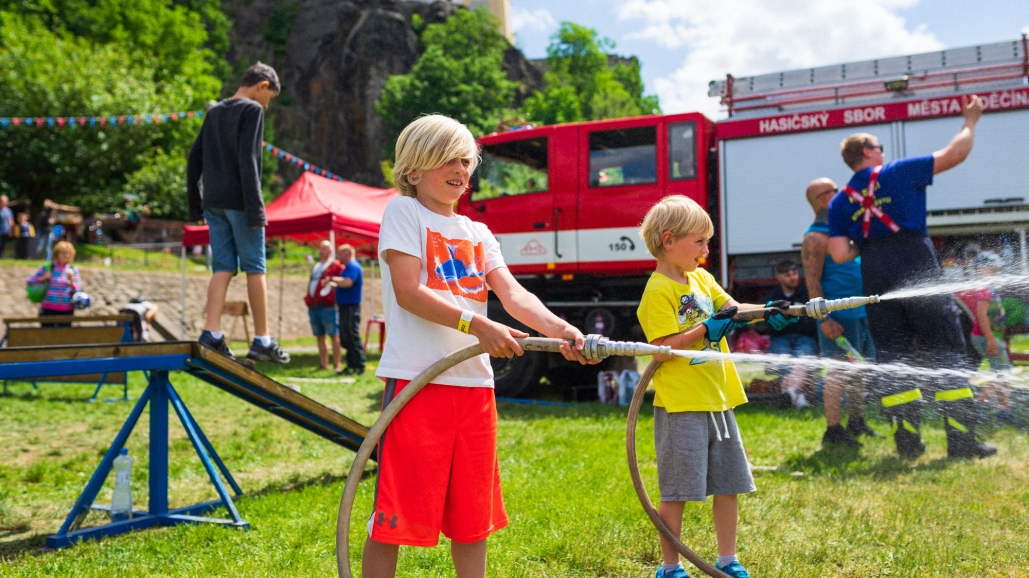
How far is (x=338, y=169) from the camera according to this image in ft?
213

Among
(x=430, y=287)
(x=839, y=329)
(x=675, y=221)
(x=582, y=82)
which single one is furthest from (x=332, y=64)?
(x=430, y=287)

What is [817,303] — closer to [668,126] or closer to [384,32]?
[668,126]

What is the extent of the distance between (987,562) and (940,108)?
19.2ft

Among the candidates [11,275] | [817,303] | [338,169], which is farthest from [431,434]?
[338,169]

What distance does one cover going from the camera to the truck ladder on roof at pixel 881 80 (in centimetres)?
826

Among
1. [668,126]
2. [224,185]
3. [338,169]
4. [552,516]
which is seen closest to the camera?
[552,516]

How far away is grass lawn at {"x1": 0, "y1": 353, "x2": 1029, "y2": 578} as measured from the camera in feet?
11.9

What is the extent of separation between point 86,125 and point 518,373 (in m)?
28.7

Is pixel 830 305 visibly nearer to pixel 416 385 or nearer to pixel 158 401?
pixel 416 385

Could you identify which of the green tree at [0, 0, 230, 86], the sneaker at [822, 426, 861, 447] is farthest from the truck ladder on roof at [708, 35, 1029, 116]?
the green tree at [0, 0, 230, 86]

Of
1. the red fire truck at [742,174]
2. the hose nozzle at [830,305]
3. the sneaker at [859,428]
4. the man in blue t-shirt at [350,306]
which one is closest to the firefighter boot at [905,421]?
the sneaker at [859,428]

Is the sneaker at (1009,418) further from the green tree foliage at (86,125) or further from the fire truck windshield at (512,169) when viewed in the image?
the green tree foliage at (86,125)

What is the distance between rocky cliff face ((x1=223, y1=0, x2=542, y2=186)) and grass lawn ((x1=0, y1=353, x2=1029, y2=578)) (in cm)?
5726

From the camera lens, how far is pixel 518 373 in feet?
30.7
